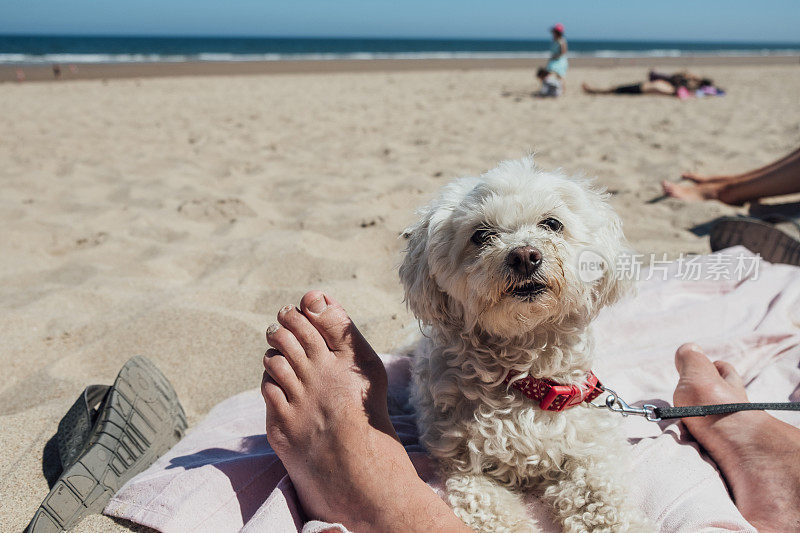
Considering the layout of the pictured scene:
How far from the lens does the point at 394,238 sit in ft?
12.8

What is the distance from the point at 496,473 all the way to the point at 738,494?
0.78 meters

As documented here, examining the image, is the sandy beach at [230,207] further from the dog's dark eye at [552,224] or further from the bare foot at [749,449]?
the bare foot at [749,449]

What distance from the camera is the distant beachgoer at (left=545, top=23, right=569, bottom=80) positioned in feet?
37.2

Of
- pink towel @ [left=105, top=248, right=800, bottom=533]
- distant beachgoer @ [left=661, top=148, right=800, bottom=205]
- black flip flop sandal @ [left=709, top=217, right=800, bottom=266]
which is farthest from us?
distant beachgoer @ [left=661, top=148, right=800, bottom=205]

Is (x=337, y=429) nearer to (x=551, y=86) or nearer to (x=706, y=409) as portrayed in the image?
(x=706, y=409)

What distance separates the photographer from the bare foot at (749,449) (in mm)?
1756

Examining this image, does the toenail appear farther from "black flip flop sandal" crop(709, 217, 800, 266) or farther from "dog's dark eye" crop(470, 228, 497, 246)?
"black flip flop sandal" crop(709, 217, 800, 266)

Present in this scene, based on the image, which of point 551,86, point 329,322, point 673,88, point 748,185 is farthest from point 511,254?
point 673,88

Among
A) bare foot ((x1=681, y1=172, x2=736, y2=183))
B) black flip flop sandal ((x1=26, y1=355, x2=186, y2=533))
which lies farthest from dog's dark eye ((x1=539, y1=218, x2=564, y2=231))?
bare foot ((x1=681, y1=172, x2=736, y2=183))

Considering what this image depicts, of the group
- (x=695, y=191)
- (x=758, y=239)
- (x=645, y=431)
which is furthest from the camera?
(x=695, y=191)

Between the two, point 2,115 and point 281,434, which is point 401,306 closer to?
point 281,434

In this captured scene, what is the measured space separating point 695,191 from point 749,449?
130 inches

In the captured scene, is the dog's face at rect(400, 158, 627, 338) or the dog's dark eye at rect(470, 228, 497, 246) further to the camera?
the dog's dark eye at rect(470, 228, 497, 246)

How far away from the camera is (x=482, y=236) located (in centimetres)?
183
